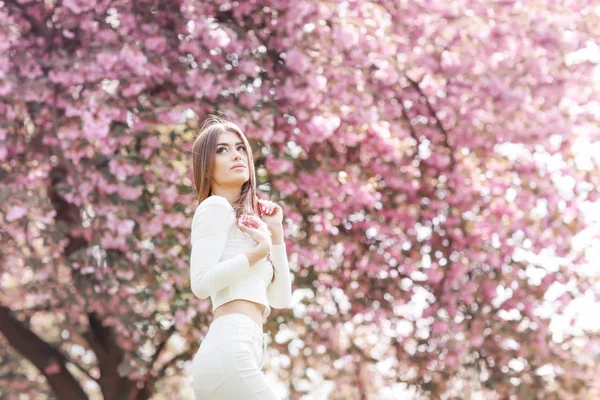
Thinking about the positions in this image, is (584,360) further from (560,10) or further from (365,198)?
(560,10)

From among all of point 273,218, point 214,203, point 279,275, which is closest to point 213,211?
point 214,203

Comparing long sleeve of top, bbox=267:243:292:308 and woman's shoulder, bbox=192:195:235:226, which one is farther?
long sleeve of top, bbox=267:243:292:308

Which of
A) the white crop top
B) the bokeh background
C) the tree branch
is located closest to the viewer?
the white crop top

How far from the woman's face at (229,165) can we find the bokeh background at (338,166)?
10.4 feet

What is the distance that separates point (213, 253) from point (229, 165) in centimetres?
34

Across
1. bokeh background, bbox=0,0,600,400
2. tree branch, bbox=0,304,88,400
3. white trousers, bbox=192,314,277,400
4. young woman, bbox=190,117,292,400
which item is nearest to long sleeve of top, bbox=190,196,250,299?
young woman, bbox=190,117,292,400

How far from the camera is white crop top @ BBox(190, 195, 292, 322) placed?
286cm

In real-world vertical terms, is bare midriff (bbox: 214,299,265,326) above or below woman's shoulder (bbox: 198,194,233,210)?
below

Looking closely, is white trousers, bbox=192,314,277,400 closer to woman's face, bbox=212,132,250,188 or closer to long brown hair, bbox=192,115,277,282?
long brown hair, bbox=192,115,277,282

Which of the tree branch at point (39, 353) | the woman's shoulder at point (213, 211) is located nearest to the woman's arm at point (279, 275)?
the woman's shoulder at point (213, 211)

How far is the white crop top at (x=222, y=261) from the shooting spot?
9.37ft

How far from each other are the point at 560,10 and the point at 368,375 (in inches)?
Result: 126

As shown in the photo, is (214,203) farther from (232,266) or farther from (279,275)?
(279,275)

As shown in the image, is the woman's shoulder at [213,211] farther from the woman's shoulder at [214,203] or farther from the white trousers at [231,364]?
the white trousers at [231,364]
